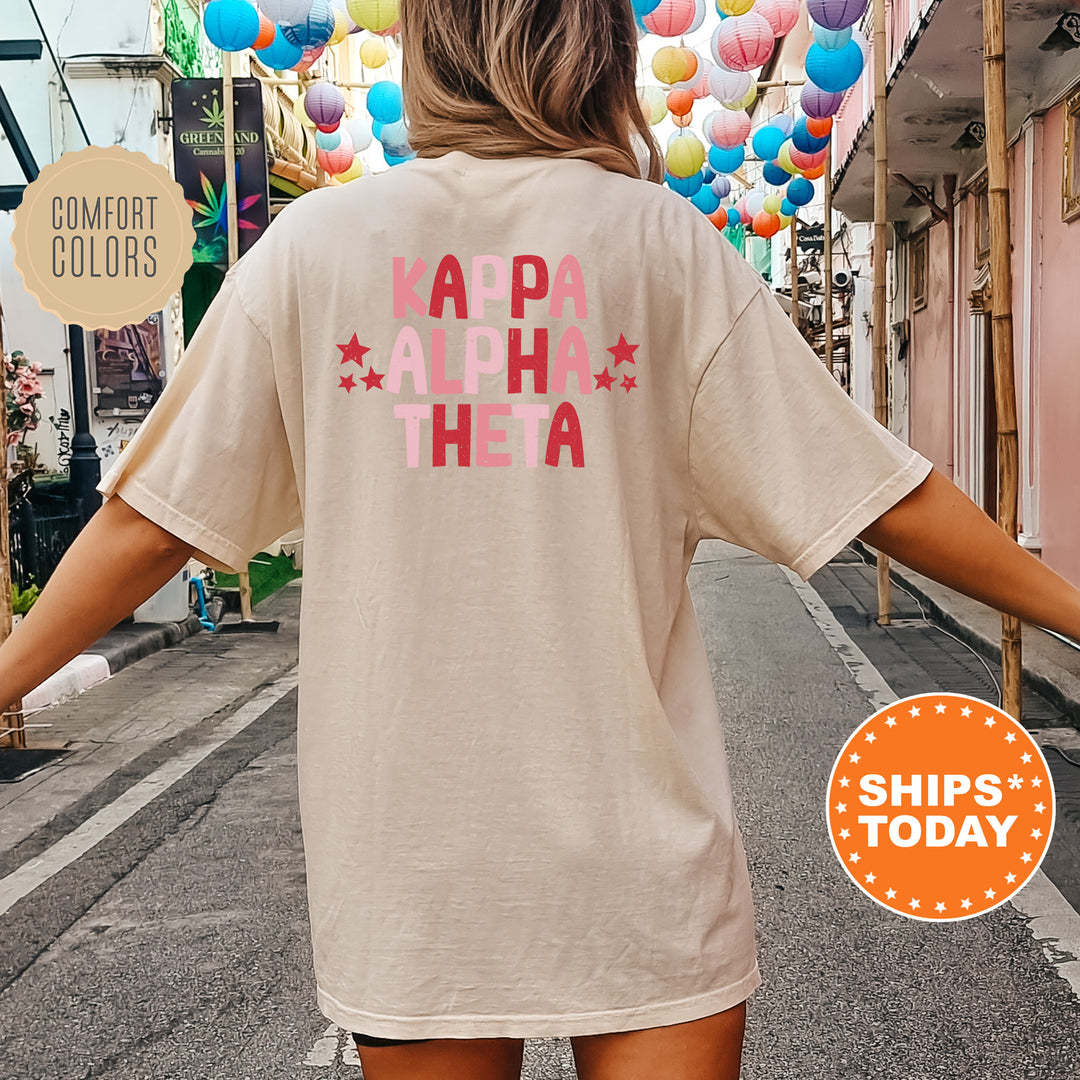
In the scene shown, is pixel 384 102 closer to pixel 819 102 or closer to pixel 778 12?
pixel 778 12

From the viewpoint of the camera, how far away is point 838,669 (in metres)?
8.51

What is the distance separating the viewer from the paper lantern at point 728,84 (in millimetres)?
12891

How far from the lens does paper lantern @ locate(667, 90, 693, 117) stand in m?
13.4

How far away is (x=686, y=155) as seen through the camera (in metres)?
14.2

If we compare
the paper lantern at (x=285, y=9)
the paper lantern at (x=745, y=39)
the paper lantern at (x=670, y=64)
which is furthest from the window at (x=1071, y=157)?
the paper lantern at (x=285, y=9)

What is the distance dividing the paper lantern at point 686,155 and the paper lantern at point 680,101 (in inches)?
25.4

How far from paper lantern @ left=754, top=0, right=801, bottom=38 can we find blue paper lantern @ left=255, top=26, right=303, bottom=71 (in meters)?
3.68

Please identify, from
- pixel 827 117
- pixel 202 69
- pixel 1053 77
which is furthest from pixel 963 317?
pixel 202 69

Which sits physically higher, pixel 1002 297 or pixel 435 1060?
pixel 1002 297

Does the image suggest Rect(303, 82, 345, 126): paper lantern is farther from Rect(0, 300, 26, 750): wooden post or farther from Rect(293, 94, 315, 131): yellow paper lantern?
Rect(0, 300, 26, 750): wooden post

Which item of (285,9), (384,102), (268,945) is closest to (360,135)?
(384,102)

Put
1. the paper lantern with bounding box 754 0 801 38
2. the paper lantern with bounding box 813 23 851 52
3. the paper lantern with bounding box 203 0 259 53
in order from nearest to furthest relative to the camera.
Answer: the paper lantern with bounding box 203 0 259 53 → the paper lantern with bounding box 754 0 801 38 → the paper lantern with bounding box 813 23 851 52

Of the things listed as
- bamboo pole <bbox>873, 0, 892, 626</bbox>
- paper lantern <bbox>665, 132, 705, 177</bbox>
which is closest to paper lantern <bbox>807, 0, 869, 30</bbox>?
bamboo pole <bbox>873, 0, 892, 626</bbox>

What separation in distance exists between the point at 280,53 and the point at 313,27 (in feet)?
2.67
